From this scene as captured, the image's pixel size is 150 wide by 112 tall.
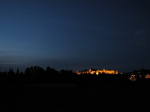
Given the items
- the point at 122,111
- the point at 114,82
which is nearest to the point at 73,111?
the point at 122,111

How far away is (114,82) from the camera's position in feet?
174

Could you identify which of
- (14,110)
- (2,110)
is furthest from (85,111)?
(2,110)

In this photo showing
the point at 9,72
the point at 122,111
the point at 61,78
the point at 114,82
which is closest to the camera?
the point at 122,111

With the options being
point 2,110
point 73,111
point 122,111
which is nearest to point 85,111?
point 73,111

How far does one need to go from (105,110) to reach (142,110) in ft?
10.1

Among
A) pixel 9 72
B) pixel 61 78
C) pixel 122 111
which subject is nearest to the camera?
pixel 122 111

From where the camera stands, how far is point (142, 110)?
14.2 metres

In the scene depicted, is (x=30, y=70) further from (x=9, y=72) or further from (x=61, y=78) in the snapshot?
(x=61, y=78)

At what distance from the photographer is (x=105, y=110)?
14570 mm

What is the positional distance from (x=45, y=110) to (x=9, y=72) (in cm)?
8263

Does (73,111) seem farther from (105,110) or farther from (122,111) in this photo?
(122,111)

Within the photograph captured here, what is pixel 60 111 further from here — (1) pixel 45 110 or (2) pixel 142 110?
(2) pixel 142 110

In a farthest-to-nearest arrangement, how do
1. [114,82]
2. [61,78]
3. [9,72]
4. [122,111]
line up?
[9,72], [61,78], [114,82], [122,111]

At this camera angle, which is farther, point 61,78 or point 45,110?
point 61,78
